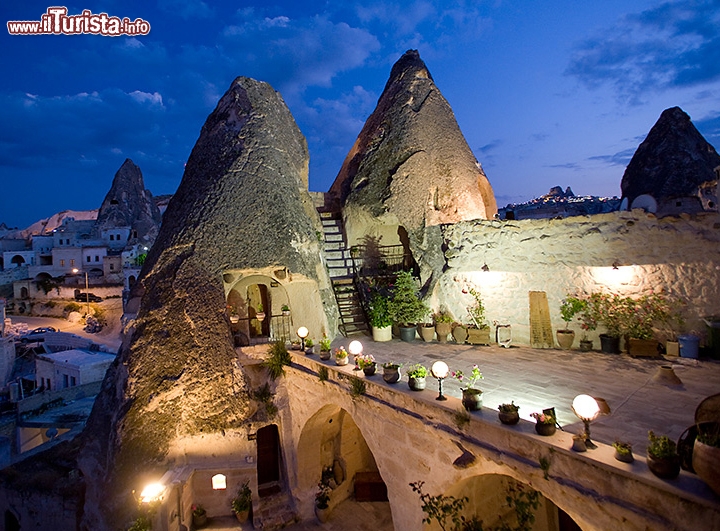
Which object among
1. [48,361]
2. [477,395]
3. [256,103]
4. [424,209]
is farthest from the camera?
[48,361]

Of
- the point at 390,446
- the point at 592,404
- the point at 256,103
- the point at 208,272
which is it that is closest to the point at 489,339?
the point at 390,446

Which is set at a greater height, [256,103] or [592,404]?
[256,103]

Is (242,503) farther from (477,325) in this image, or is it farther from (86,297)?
(86,297)

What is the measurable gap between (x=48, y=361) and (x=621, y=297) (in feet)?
103

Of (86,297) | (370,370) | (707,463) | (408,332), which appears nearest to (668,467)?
(707,463)

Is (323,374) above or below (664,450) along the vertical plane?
below

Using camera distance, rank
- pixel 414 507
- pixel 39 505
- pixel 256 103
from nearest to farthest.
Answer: pixel 414 507
pixel 39 505
pixel 256 103

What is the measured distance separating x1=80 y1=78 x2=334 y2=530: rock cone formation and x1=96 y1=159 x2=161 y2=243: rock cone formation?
42821 millimetres

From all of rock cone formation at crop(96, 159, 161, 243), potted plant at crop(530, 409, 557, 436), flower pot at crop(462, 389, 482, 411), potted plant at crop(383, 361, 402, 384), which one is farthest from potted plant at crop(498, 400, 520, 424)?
rock cone formation at crop(96, 159, 161, 243)

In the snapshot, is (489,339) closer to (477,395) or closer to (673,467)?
(477,395)

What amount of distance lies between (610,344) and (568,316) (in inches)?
44.0

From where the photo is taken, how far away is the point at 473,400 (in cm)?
577

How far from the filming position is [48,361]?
24.9m

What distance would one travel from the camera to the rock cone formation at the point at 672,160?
24.6 m
